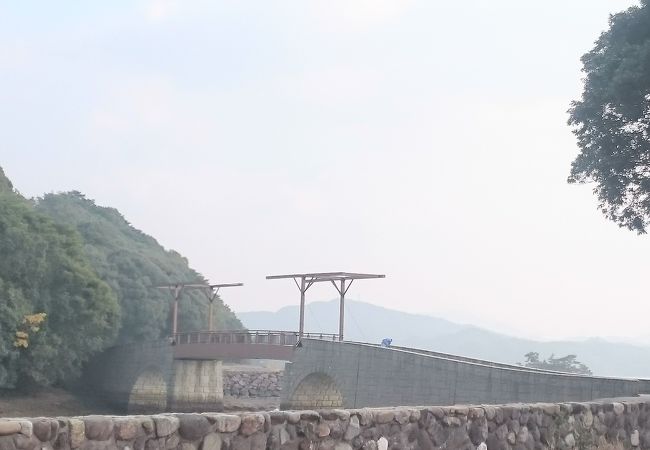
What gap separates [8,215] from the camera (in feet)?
141

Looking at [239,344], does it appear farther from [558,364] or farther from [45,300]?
[558,364]

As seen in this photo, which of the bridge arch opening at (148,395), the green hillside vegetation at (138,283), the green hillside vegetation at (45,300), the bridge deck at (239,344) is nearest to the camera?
the bridge deck at (239,344)

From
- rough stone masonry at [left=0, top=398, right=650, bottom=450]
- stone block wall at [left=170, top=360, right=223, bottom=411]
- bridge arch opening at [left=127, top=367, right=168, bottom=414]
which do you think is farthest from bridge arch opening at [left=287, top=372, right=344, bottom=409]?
rough stone masonry at [left=0, top=398, right=650, bottom=450]

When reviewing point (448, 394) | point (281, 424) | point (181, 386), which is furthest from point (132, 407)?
point (281, 424)

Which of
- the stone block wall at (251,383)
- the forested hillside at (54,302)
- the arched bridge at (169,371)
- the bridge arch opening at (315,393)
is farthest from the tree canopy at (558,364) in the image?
the bridge arch opening at (315,393)

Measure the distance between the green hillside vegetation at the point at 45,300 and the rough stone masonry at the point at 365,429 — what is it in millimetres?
36914

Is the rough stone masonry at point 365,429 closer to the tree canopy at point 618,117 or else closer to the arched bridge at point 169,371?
the tree canopy at point 618,117

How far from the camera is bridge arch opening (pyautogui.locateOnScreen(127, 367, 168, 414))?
5303cm

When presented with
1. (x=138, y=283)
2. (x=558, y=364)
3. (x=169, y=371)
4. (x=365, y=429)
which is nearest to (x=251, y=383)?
(x=138, y=283)

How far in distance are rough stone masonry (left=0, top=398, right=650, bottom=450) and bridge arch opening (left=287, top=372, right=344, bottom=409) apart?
26.9 m

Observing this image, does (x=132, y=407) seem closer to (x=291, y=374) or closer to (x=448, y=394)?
(x=291, y=374)

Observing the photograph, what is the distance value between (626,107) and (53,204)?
226 feet

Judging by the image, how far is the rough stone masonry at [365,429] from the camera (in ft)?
17.1

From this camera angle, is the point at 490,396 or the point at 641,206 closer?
the point at 641,206
